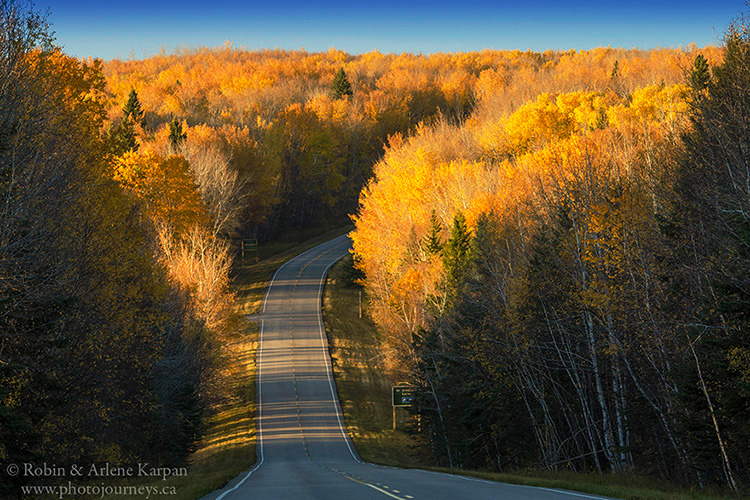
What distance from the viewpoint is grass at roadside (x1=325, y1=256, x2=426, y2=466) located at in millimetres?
48781

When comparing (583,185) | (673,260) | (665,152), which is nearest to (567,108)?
(665,152)

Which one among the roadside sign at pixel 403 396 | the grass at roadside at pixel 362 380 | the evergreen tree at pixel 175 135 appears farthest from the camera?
the evergreen tree at pixel 175 135

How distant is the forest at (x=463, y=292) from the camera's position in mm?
21859

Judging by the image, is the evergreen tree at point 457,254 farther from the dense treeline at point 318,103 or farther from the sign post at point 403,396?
the dense treeline at point 318,103

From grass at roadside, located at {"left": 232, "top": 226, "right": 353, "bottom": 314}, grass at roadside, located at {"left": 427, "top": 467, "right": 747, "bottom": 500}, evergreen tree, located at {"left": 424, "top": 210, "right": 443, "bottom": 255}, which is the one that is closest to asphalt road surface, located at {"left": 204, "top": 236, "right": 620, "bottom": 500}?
grass at roadside, located at {"left": 427, "top": 467, "right": 747, "bottom": 500}

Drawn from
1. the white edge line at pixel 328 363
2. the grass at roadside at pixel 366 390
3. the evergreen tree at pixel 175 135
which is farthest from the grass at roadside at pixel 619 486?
the evergreen tree at pixel 175 135

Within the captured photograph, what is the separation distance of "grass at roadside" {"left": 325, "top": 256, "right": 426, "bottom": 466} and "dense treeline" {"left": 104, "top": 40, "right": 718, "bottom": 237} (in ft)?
71.4

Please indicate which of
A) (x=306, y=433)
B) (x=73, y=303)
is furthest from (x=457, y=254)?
(x=73, y=303)

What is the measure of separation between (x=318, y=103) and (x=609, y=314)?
101 m

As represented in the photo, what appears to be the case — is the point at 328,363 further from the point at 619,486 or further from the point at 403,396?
the point at 619,486

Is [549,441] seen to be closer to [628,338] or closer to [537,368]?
[537,368]

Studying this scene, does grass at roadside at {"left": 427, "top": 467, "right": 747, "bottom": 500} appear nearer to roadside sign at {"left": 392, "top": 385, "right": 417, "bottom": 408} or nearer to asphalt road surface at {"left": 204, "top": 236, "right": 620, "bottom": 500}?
asphalt road surface at {"left": 204, "top": 236, "right": 620, "bottom": 500}

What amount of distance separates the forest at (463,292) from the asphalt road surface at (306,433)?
5.58 m

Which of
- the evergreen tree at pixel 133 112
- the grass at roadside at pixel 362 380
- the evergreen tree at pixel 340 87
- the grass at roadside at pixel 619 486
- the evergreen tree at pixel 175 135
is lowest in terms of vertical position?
the grass at roadside at pixel 362 380
